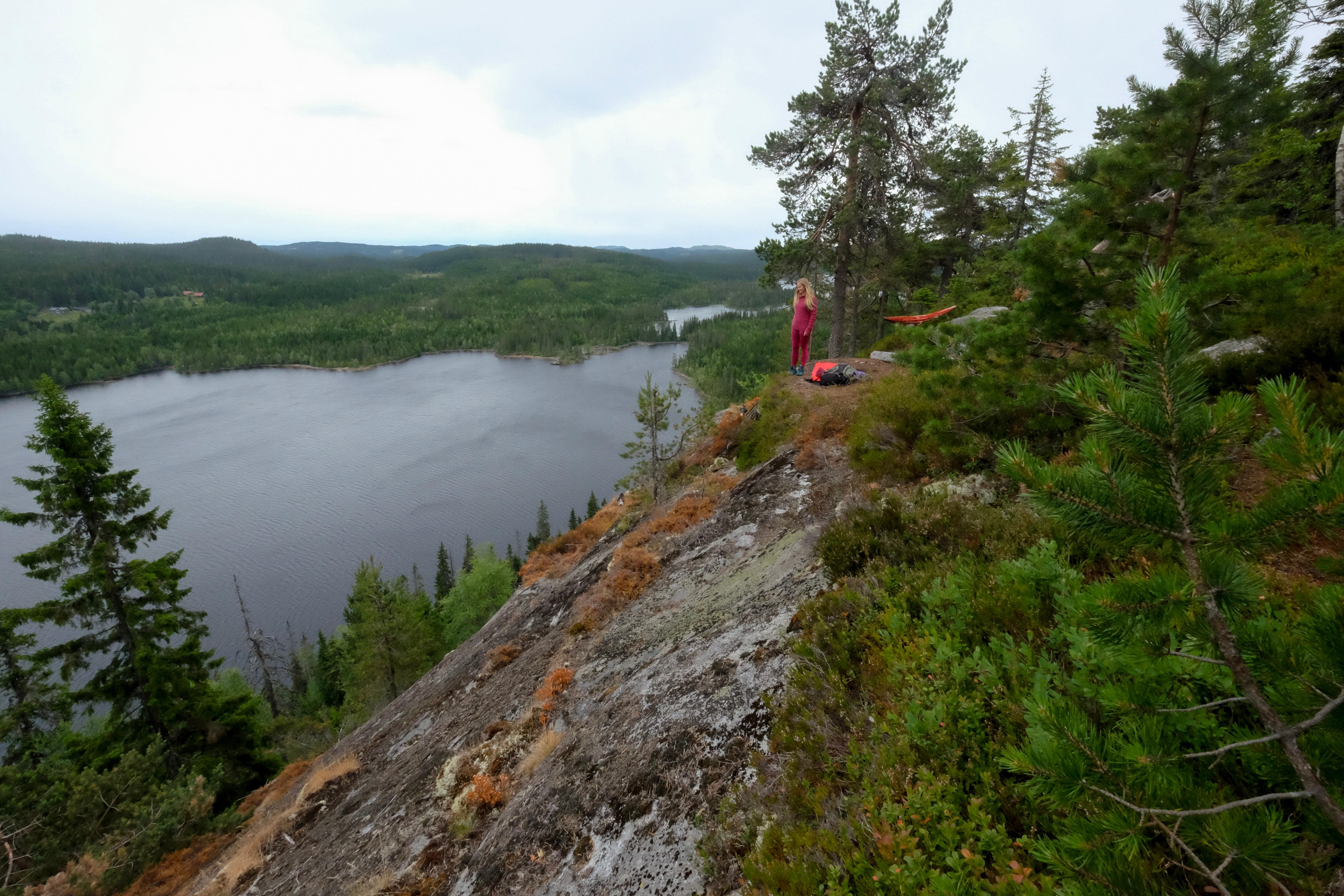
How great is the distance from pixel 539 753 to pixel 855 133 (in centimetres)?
1619

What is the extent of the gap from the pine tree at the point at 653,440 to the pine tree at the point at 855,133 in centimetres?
580

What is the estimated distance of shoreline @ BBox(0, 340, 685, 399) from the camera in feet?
444

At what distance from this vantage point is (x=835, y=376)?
13.9m

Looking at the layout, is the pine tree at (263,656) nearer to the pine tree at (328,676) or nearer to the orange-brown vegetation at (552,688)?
the pine tree at (328,676)

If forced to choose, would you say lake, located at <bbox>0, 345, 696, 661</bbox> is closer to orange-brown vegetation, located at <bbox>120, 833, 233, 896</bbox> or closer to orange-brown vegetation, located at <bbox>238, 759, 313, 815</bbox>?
orange-brown vegetation, located at <bbox>238, 759, 313, 815</bbox>

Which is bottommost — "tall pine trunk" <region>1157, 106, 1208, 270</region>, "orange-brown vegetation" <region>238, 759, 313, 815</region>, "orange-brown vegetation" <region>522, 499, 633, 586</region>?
"orange-brown vegetation" <region>238, 759, 313, 815</region>

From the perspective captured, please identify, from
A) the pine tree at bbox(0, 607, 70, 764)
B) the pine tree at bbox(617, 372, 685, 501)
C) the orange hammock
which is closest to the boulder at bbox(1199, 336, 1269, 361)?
the orange hammock

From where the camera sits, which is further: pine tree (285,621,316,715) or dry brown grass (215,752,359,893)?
pine tree (285,621,316,715)

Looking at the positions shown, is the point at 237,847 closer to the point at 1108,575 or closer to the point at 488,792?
the point at 488,792

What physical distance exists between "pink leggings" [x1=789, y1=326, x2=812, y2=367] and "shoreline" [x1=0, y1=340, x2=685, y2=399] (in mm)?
123104

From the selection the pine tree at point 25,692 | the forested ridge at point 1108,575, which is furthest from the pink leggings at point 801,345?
the pine tree at point 25,692

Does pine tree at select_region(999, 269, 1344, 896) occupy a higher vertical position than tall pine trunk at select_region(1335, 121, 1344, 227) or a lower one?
lower

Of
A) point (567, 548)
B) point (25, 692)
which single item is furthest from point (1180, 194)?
point (25, 692)

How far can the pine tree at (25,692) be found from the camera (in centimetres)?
1372
